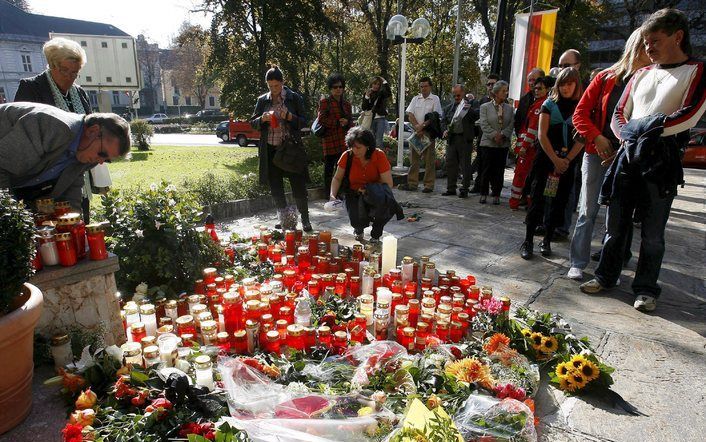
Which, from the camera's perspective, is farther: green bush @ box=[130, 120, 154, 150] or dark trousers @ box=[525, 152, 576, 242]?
green bush @ box=[130, 120, 154, 150]

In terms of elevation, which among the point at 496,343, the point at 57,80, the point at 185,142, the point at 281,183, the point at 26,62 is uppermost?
the point at 26,62

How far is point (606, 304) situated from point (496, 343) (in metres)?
1.54

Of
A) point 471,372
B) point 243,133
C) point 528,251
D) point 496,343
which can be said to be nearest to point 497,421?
point 471,372

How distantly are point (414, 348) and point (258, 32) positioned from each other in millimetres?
10371

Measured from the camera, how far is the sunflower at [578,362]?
2354mm

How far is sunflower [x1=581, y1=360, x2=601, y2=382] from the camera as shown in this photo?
2311mm

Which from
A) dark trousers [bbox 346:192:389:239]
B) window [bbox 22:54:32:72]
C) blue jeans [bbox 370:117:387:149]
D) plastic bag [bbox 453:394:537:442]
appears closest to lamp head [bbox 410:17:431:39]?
blue jeans [bbox 370:117:387:149]

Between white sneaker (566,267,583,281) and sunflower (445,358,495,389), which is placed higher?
sunflower (445,358,495,389)

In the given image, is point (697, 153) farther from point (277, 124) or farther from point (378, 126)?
point (277, 124)

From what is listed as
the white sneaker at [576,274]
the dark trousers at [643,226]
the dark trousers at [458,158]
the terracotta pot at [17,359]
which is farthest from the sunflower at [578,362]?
the dark trousers at [458,158]

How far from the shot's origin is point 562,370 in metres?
2.41

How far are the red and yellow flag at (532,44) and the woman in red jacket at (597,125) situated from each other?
456 cm

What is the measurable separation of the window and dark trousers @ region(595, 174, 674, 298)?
180 feet

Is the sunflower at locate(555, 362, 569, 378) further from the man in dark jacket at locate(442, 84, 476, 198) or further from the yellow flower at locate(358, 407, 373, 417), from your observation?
the man in dark jacket at locate(442, 84, 476, 198)
